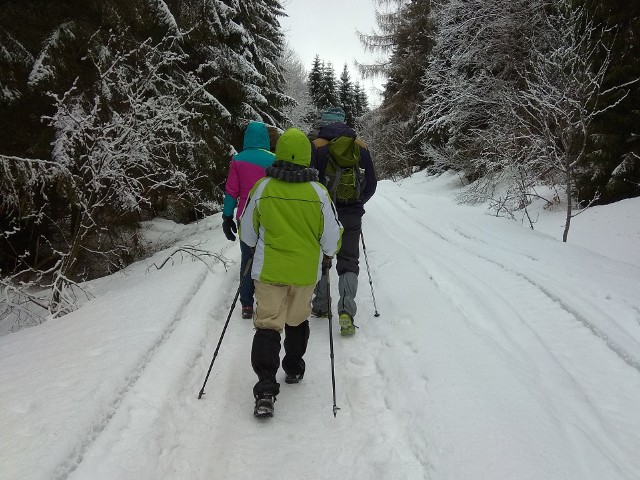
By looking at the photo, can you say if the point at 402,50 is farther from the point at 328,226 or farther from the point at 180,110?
the point at 328,226

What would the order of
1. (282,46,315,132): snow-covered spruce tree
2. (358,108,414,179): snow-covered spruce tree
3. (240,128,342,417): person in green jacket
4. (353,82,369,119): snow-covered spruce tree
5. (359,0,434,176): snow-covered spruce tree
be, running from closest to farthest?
1. (240,128,342,417): person in green jacket
2. (359,0,434,176): snow-covered spruce tree
3. (358,108,414,179): snow-covered spruce tree
4. (282,46,315,132): snow-covered spruce tree
5. (353,82,369,119): snow-covered spruce tree

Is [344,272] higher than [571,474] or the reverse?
higher

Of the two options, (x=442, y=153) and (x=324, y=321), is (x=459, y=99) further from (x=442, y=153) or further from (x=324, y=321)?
(x=324, y=321)

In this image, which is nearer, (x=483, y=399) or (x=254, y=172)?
(x=483, y=399)

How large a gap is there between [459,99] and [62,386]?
15.2 m

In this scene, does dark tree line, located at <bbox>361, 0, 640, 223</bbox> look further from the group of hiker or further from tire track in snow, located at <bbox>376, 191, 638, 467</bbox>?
the group of hiker

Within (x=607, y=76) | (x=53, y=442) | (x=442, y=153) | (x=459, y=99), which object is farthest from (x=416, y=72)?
(x=53, y=442)

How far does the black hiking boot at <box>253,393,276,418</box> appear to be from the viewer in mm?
3041

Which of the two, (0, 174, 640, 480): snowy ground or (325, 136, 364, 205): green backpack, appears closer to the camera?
(0, 174, 640, 480): snowy ground

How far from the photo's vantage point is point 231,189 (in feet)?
16.1

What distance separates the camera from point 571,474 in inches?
96.3

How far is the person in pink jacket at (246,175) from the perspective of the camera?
4.85m

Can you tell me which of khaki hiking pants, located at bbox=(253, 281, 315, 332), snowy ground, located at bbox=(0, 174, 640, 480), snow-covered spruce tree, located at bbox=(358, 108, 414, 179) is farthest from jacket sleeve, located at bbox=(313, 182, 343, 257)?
snow-covered spruce tree, located at bbox=(358, 108, 414, 179)

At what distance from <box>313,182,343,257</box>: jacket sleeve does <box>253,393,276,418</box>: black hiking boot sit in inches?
46.0
